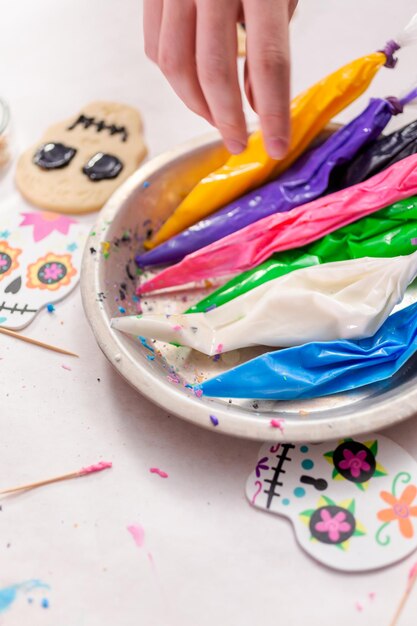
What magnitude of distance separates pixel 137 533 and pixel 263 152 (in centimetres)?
50

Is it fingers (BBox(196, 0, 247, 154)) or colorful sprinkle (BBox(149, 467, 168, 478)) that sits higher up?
fingers (BBox(196, 0, 247, 154))

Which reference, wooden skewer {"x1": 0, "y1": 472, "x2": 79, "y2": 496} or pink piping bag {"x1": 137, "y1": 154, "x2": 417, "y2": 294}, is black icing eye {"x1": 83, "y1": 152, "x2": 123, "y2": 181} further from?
wooden skewer {"x1": 0, "y1": 472, "x2": 79, "y2": 496}

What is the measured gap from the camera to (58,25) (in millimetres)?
1279

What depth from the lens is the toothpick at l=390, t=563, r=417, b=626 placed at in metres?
0.58

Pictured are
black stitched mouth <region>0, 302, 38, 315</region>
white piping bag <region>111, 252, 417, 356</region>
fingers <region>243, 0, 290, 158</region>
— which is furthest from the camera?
black stitched mouth <region>0, 302, 38, 315</region>

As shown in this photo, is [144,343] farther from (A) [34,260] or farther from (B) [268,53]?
(B) [268,53]

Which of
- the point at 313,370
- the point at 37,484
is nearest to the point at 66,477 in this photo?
the point at 37,484

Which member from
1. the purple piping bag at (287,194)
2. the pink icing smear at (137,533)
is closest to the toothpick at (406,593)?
the pink icing smear at (137,533)

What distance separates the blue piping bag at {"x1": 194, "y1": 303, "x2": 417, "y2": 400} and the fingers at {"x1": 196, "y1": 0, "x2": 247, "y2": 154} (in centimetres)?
25

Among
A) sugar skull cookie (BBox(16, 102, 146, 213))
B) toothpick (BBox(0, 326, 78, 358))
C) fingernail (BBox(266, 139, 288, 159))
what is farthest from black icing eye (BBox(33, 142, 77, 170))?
fingernail (BBox(266, 139, 288, 159))

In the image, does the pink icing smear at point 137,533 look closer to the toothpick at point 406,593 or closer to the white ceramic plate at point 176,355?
the white ceramic plate at point 176,355

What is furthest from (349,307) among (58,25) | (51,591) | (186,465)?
(58,25)

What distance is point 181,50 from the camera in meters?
0.58

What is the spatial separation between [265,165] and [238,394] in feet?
1.10
